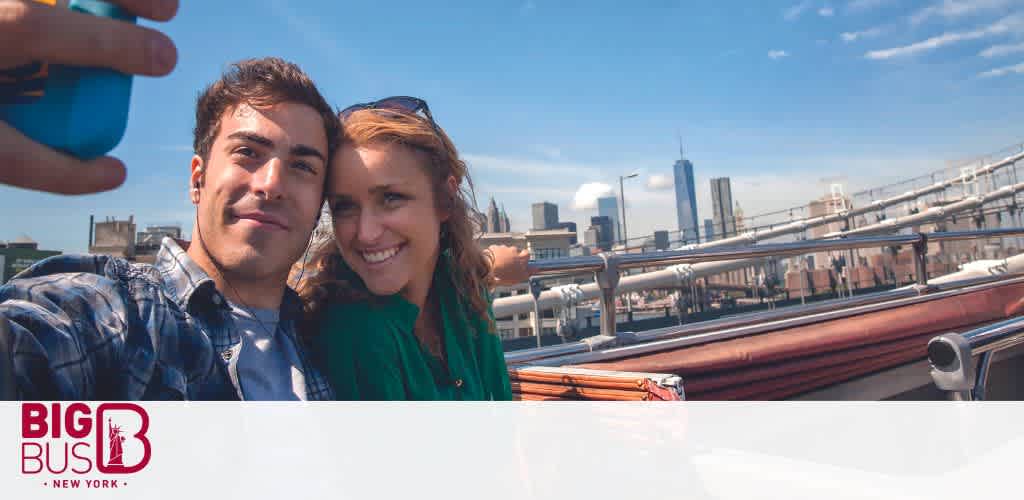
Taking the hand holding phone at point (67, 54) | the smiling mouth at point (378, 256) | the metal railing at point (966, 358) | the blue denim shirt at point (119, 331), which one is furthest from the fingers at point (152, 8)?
the metal railing at point (966, 358)

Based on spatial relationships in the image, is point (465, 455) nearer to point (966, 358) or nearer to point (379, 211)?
point (379, 211)

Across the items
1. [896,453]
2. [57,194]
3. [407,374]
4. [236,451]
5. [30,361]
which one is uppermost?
[57,194]

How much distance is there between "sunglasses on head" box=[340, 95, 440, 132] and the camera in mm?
1287

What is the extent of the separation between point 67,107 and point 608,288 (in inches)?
68.7

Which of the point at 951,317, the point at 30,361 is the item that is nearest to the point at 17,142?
the point at 30,361

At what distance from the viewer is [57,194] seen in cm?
50

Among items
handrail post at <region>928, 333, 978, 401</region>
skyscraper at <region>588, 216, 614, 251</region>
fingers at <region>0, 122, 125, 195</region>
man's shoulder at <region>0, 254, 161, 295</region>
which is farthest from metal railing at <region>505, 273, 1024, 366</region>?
skyscraper at <region>588, 216, 614, 251</region>

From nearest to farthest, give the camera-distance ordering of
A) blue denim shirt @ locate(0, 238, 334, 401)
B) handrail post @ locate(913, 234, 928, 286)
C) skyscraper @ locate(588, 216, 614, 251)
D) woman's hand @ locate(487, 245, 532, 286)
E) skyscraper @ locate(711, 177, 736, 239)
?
blue denim shirt @ locate(0, 238, 334, 401) < woman's hand @ locate(487, 245, 532, 286) < handrail post @ locate(913, 234, 928, 286) < skyscraper @ locate(711, 177, 736, 239) < skyscraper @ locate(588, 216, 614, 251)

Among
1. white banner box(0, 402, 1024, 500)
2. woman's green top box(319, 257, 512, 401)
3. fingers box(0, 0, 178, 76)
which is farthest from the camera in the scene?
woman's green top box(319, 257, 512, 401)

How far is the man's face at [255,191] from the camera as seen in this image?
0.98 metres

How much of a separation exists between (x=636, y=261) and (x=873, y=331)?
5.39ft

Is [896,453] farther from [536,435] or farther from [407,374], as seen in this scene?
[407,374]

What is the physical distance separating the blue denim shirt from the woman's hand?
0.94 meters

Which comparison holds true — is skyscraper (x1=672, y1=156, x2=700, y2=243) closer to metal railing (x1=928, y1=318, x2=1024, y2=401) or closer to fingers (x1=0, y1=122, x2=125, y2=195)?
metal railing (x1=928, y1=318, x2=1024, y2=401)
